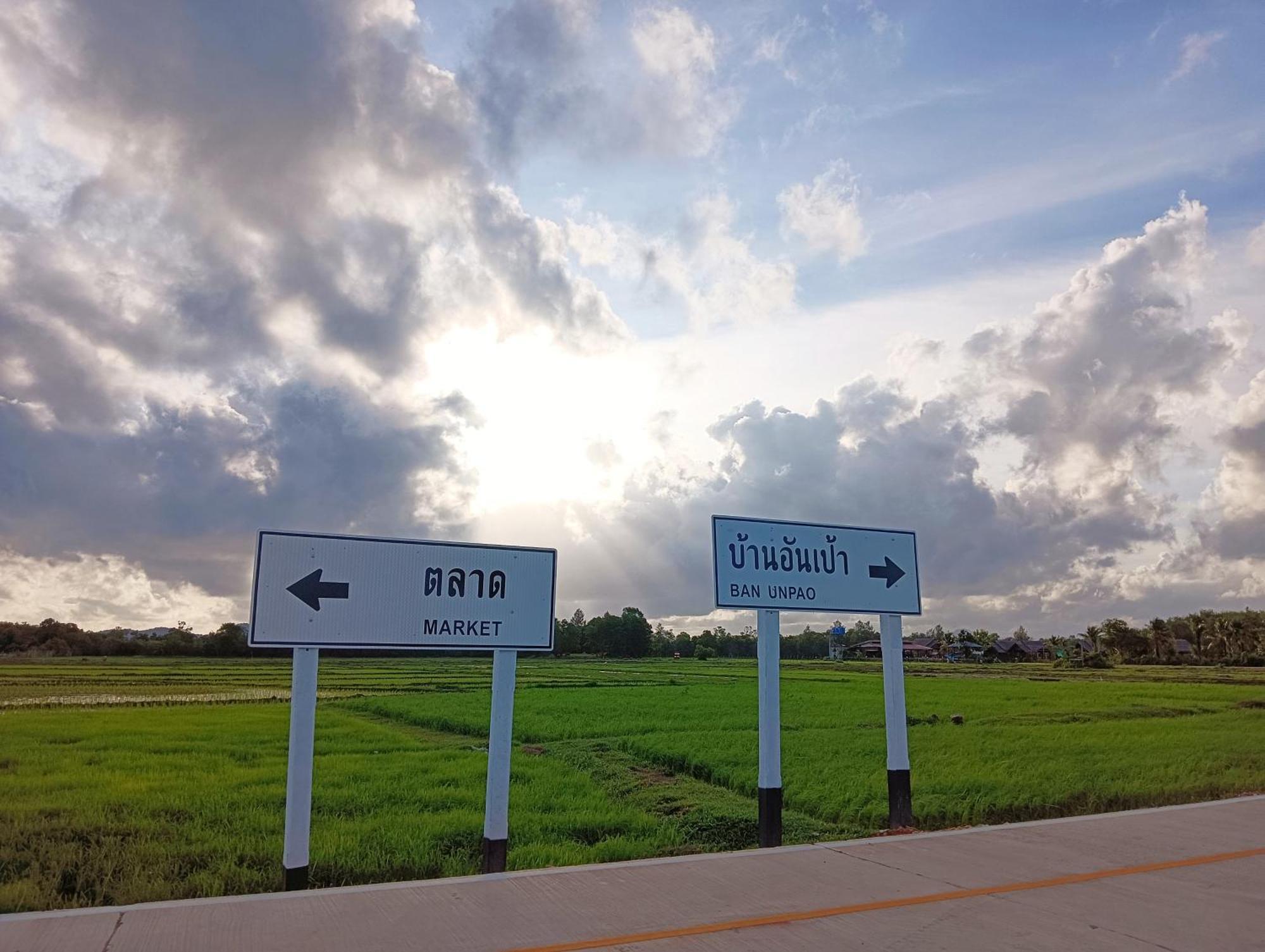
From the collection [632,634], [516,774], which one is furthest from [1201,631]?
[516,774]

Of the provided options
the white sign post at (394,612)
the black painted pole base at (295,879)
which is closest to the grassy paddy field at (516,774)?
the black painted pole base at (295,879)

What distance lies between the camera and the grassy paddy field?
27.0 feet

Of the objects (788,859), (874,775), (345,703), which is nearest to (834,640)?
(345,703)

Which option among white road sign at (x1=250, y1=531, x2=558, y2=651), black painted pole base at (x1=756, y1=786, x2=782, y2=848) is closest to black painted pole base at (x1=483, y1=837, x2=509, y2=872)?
white road sign at (x1=250, y1=531, x2=558, y2=651)

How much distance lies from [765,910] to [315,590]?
4241 millimetres

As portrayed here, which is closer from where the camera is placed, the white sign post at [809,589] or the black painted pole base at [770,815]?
the black painted pole base at [770,815]

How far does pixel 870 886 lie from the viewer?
21.0 feet

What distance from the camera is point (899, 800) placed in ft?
30.8

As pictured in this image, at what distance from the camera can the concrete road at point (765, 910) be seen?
509 centimetres

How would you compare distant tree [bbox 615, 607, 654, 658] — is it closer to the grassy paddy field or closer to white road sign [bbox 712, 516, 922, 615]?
the grassy paddy field

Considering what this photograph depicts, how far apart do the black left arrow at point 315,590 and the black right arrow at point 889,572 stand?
19.4 feet

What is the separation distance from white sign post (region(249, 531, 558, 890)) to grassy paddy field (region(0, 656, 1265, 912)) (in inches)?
47.6

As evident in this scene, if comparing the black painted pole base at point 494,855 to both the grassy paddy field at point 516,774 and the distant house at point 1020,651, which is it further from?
the distant house at point 1020,651

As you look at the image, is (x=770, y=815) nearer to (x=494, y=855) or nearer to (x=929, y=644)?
(x=494, y=855)
